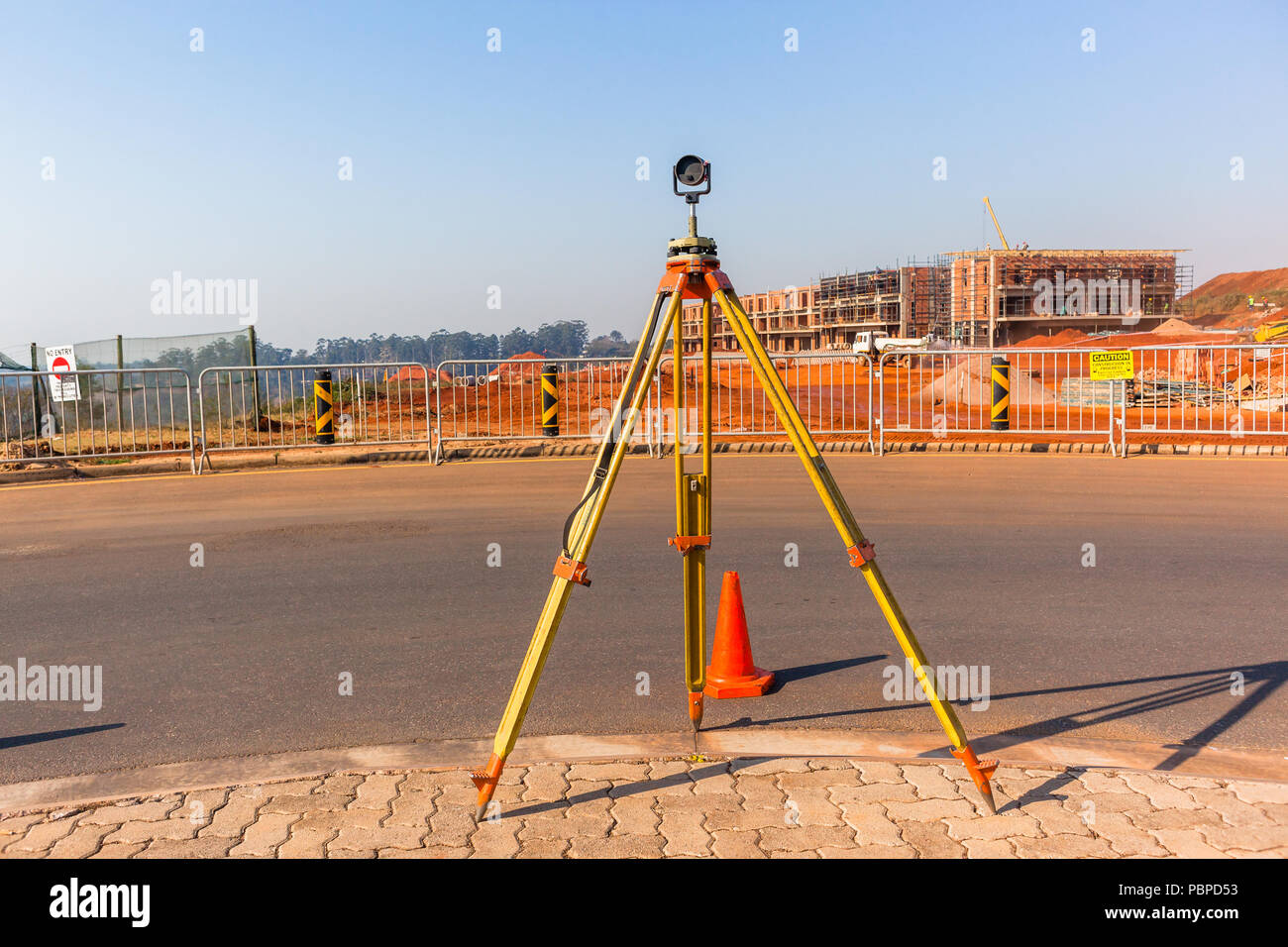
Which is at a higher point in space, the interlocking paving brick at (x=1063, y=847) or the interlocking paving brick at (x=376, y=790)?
the interlocking paving brick at (x=376, y=790)

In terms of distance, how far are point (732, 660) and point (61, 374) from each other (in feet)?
43.7

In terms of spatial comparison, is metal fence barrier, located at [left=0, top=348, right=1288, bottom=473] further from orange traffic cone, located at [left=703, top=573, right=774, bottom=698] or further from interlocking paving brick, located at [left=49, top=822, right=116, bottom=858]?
interlocking paving brick, located at [left=49, top=822, right=116, bottom=858]

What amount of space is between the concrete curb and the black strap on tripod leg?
1.15 meters

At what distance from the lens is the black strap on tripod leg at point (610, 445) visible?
13.3 ft

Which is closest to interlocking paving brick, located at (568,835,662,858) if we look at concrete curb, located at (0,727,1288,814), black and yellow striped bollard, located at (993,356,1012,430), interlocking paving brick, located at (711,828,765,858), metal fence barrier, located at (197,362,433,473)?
interlocking paving brick, located at (711,828,765,858)

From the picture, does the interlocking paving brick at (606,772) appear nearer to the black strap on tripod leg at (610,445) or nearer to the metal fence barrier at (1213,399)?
the black strap on tripod leg at (610,445)

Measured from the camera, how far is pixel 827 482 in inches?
160

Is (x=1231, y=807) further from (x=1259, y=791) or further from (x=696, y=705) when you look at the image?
A: (x=696, y=705)

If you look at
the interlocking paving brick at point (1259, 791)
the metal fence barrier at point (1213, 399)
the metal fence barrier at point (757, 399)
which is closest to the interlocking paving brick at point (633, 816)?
the interlocking paving brick at point (1259, 791)

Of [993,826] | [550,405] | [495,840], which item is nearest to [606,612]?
[495,840]

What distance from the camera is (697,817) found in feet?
13.0

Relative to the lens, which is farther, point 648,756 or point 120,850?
point 648,756

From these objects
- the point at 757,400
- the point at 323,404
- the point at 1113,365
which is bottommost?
the point at 757,400

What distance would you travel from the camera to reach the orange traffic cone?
18.1ft
